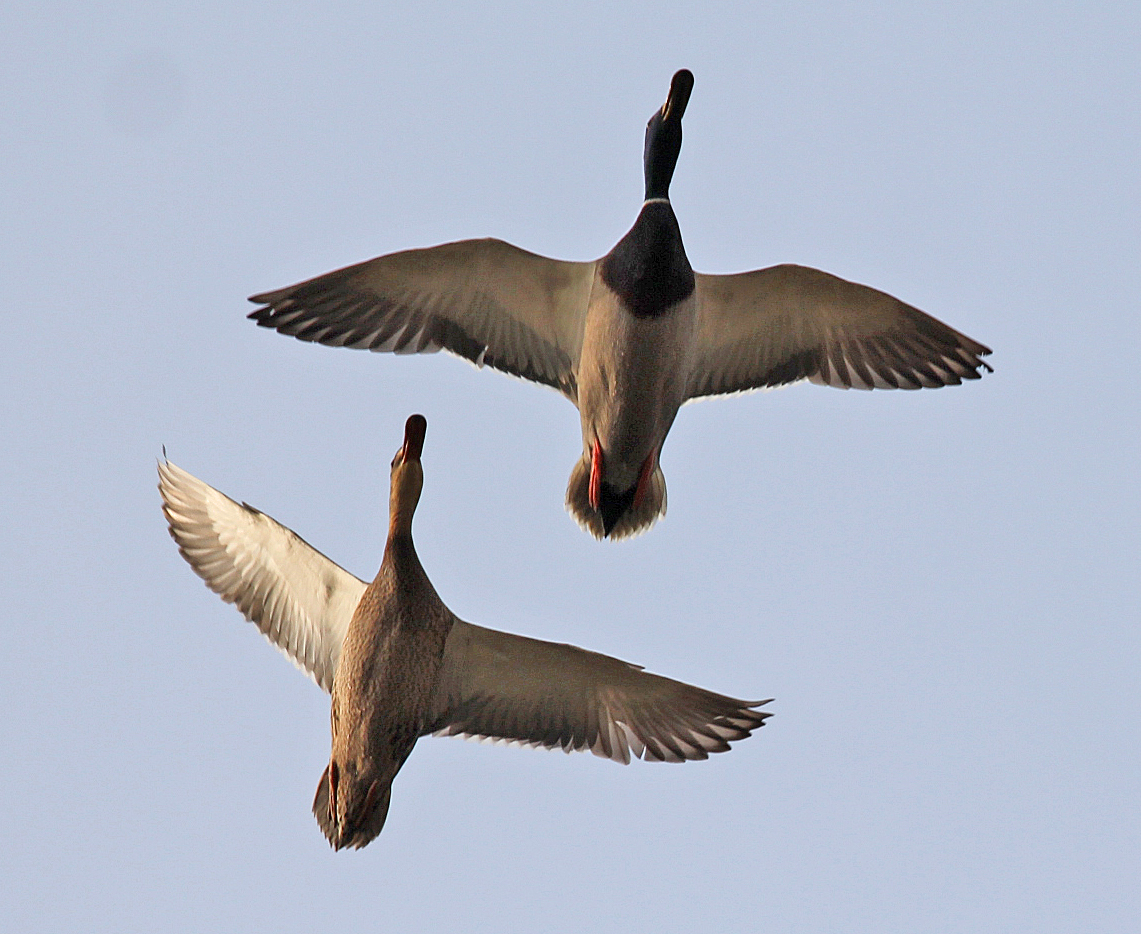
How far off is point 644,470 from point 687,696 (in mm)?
1098

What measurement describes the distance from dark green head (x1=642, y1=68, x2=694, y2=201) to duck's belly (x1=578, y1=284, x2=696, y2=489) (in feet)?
1.82

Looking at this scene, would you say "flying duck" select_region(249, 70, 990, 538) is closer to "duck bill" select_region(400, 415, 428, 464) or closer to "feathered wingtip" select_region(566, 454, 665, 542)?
"feathered wingtip" select_region(566, 454, 665, 542)

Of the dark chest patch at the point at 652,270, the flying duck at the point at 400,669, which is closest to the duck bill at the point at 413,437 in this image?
the flying duck at the point at 400,669

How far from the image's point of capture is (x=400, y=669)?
552 cm

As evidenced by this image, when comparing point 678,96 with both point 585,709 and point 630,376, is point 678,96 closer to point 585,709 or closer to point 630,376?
point 630,376

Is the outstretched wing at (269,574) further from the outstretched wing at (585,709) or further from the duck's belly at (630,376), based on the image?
the duck's belly at (630,376)

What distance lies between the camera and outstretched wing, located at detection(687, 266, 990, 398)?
6.54 metres

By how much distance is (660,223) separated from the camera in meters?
6.18

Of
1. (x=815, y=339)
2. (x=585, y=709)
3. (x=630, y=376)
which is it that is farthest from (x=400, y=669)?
(x=815, y=339)

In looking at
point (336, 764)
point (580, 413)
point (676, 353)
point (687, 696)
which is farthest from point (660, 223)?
point (336, 764)

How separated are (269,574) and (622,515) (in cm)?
158

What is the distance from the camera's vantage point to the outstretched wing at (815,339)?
6.54m

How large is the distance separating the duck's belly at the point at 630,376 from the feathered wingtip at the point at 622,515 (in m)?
0.25

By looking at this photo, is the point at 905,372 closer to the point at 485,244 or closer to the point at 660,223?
the point at 660,223
